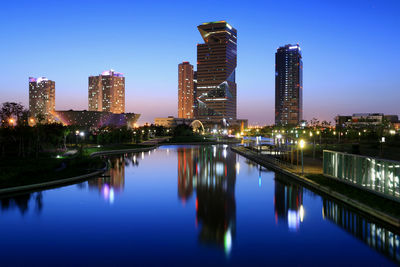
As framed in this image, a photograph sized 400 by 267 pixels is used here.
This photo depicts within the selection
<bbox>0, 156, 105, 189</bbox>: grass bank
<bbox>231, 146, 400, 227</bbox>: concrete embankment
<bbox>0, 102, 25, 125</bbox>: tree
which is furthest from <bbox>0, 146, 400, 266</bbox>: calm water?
<bbox>0, 102, 25, 125</bbox>: tree

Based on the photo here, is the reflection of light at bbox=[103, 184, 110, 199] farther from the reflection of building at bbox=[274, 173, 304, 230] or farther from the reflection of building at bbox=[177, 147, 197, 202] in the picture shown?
the reflection of building at bbox=[274, 173, 304, 230]

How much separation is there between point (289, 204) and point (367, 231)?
4.77 metres

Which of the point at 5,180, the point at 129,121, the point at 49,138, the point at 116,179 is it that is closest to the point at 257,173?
the point at 116,179

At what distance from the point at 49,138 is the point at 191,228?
4011 centimetres

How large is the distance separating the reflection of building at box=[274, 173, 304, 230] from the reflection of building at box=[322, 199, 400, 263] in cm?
131

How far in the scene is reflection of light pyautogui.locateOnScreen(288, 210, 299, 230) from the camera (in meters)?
12.3

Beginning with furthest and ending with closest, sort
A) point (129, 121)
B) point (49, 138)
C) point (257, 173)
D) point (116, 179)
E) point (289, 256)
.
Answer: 1. point (129, 121)
2. point (49, 138)
3. point (257, 173)
4. point (116, 179)
5. point (289, 256)

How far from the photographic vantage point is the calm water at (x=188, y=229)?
30.5ft

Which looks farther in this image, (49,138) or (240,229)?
(49,138)

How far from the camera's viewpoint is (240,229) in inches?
468

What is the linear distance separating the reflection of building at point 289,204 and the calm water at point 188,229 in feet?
0.16

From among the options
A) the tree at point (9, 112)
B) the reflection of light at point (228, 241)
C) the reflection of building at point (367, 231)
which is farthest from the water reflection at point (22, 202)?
the tree at point (9, 112)

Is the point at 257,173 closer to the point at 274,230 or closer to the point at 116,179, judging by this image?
the point at 116,179

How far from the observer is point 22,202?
15820 millimetres
